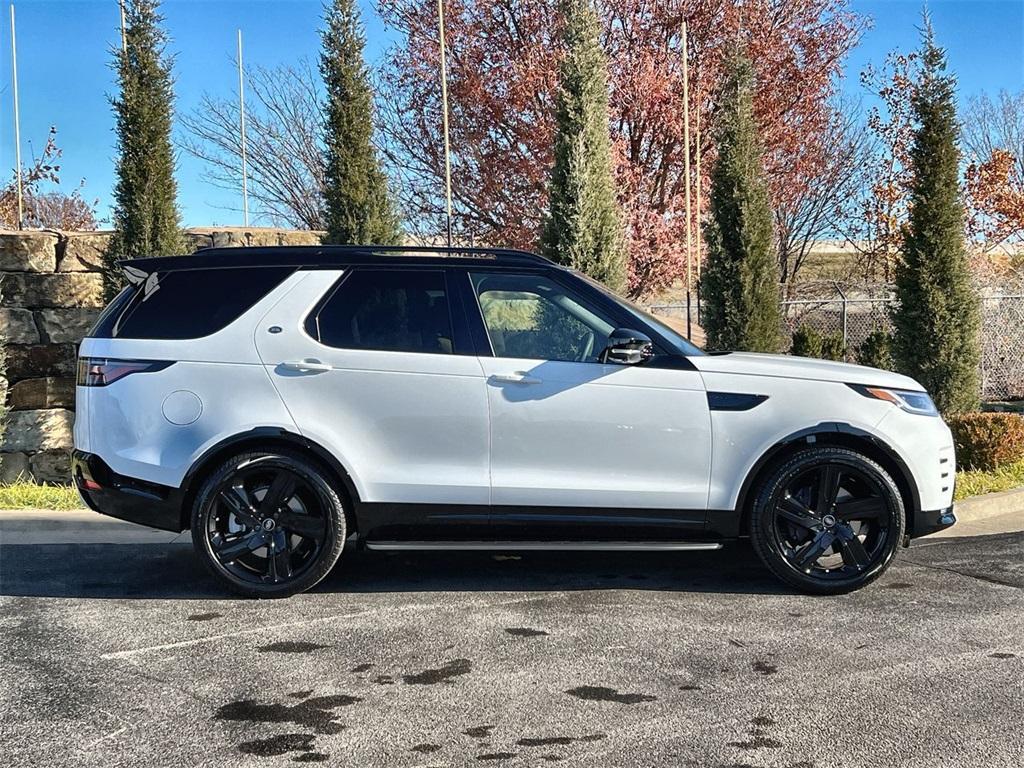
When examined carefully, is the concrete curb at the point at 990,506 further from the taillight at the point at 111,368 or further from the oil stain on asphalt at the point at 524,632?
the taillight at the point at 111,368

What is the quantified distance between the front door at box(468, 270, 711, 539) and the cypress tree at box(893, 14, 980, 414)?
6.22m

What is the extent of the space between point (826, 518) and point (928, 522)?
55 centimetres

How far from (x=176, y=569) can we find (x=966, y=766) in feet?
15.1

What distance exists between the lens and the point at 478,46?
1717cm

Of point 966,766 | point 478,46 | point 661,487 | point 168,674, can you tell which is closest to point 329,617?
point 168,674

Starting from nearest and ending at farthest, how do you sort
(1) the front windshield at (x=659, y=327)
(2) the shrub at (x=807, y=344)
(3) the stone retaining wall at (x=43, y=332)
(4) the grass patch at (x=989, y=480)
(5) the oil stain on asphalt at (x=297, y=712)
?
(5) the oil stain on asphalt at (x=297, y=712), (1) the front windshield at (x=659, y=327), (4) the grass patch at (x=989, y=480), (3) the stone retaining wall at (x=43, y=332), (2) the shrub at (x=807, y=344)

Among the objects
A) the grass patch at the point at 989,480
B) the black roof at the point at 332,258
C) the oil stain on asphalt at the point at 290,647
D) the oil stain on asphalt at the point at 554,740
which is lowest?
the oil stain on asphalt at the point at 554,740

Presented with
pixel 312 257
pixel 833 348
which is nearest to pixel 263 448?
pixel 312 257

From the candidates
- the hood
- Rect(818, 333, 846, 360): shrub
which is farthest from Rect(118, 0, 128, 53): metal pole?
Rect(818, 333, 846, 360): shrub

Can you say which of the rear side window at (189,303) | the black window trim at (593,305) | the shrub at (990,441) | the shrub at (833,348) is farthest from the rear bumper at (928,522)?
the shrub at (833,348)

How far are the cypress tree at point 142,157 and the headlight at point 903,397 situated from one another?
8.39 m

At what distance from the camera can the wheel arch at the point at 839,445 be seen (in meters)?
4.93

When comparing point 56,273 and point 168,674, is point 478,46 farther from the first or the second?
point 168,674

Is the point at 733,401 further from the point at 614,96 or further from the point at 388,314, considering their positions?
the point at 614,96
